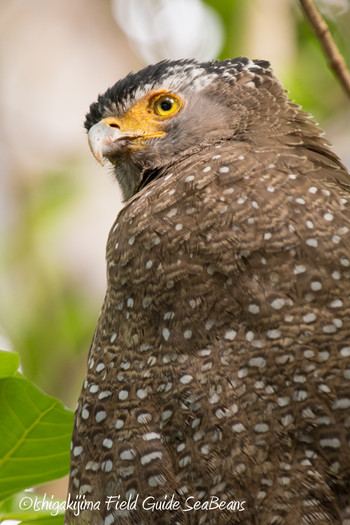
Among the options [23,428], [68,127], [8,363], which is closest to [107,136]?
[8,363]

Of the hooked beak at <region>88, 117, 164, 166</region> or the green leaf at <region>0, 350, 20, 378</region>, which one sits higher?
the hooked beak at <region>88, 117, 164, 166</region>

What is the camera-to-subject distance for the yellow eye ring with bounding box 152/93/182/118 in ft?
14.9

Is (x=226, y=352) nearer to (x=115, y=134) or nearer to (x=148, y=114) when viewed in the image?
(x=115, y=134)

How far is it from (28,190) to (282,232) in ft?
19.9

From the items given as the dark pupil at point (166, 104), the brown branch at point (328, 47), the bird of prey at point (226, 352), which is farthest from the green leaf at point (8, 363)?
the dark pupil at point (166, 104)

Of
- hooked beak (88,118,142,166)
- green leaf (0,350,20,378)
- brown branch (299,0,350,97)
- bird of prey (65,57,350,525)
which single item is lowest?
bird of prey (65,57,350,525)

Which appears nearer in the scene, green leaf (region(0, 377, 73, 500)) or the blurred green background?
green leaf (region(0, 377, 73, 500))

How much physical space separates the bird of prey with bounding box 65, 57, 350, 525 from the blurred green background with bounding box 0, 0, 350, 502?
353 cm

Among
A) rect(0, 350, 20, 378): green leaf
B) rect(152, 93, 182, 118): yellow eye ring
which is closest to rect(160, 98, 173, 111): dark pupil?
rect(152, 93, 182, 118): yellow eye ring

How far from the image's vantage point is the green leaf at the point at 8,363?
3223 mm

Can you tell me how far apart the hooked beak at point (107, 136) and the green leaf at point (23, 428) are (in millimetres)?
1483

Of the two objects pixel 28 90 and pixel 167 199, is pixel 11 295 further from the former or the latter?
pixel 167 199

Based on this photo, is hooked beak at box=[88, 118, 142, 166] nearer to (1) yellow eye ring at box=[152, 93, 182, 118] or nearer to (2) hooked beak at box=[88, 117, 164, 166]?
(2) hooked beak at box=[88, 117, 164, 166]

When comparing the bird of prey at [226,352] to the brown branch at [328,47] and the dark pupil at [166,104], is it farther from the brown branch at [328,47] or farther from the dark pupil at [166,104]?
the dark pupil at [166,104]
